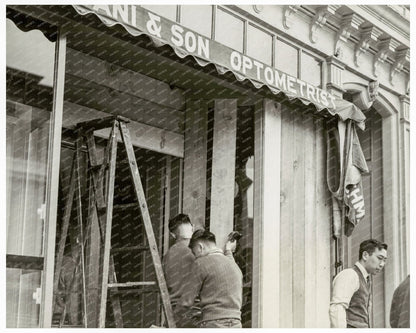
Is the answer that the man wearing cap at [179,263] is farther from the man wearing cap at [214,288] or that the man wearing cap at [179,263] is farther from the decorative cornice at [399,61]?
the decorative cornice at [399,61]

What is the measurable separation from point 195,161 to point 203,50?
2271 mm

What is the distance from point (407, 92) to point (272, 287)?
16.8 ft

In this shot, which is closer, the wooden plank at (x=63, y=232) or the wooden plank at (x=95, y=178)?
the wooden plank at (x=95, y=178)

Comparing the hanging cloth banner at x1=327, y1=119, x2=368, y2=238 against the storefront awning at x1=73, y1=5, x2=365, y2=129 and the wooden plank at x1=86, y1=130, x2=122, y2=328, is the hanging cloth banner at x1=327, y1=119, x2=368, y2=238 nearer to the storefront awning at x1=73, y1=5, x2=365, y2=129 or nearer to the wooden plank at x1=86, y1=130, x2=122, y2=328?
the storefront awning at x1=73, y1=5, x2=365, y2=129

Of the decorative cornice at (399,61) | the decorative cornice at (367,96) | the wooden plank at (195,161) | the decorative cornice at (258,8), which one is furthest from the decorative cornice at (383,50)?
the wooden plank at (195,161)

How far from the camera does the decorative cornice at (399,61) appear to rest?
37.9ft

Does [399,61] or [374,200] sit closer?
[399,61]

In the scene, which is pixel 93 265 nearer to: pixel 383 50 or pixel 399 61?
pixel 383 50

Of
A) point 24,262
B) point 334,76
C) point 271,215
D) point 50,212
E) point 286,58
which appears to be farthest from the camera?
point 334,76

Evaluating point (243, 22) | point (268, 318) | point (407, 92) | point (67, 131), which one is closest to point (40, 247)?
point (67, 131)

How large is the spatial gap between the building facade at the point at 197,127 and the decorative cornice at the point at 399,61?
1.83 ft

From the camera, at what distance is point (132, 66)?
8250 mm

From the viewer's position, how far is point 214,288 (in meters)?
6.41

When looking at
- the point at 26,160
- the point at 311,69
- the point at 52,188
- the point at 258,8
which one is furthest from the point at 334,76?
the point at 52,188
